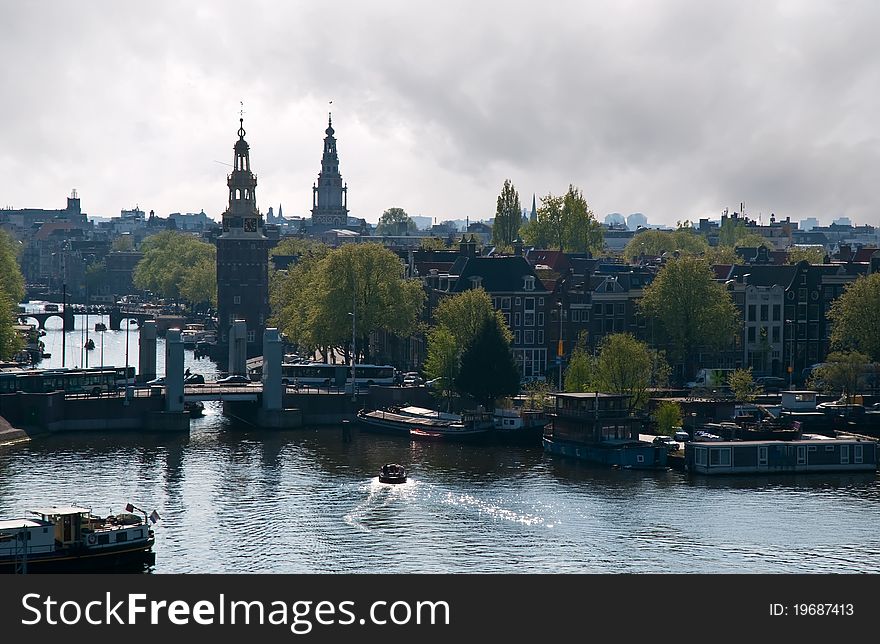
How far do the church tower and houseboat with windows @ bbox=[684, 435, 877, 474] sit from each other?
8792 cm

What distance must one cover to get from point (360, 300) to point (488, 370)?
29474 mm

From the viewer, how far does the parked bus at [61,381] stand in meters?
135

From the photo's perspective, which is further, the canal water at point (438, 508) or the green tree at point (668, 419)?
the green tree at point (668, 419)

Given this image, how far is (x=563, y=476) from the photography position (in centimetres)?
11075

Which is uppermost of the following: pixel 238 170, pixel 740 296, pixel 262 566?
pixel 238 170

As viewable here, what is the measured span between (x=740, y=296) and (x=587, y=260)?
91.8 feet

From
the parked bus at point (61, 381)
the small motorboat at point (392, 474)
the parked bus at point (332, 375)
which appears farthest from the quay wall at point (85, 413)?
the small motorboat at point (392, 474)

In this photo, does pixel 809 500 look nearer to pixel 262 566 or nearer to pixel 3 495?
pixel 262 566

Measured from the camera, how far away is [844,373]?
144 m

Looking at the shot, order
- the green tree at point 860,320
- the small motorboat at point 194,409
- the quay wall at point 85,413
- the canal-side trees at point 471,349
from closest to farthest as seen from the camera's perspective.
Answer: the quay wall at point 85,413, the canal-side trees at point 471,349, the small motorboat at point 194,409, the green tree at point 860,320

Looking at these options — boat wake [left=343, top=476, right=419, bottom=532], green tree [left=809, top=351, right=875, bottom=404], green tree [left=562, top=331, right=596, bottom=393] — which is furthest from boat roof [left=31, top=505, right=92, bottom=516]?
green tree [left=809, top=351, right=875, bottom=404]

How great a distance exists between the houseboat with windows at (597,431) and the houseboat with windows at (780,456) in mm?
3387

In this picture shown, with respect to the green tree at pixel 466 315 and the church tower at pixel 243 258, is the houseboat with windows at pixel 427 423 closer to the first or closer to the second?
the green tree at pixel 466 315
